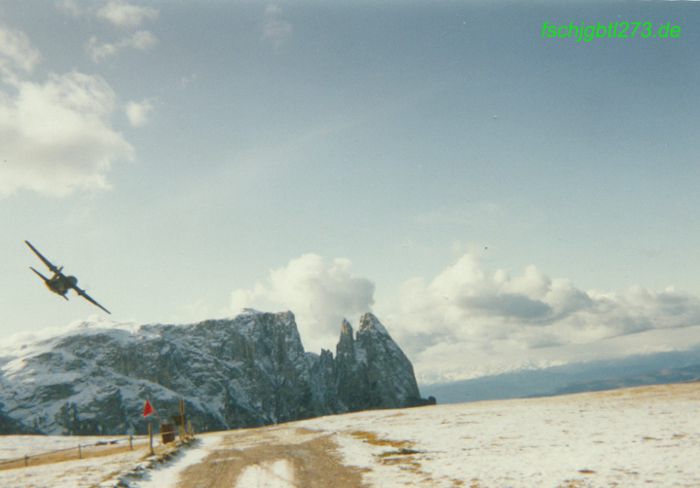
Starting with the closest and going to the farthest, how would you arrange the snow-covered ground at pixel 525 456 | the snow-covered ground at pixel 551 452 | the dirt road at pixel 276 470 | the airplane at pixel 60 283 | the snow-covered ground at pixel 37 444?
1. the snow-covered ground at pixel 551 452
2. the snow-covered ground at pixel 525 456
3. the dirt road at pixel 276 470
4. the airplane at pixel 60 283
5. the snow-covered ground at pixel 37 444

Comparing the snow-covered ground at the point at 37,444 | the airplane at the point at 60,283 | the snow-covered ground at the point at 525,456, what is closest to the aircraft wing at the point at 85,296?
the airplane at the point at 60,283

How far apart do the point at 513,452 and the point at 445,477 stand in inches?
200

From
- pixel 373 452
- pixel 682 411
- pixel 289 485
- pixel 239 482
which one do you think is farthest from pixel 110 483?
pixel 682 411

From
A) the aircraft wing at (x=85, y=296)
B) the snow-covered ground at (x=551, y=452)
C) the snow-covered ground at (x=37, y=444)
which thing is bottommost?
the snow-covered ground at (x=37, y=444)

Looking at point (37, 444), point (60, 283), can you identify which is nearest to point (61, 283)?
point (60, 283)

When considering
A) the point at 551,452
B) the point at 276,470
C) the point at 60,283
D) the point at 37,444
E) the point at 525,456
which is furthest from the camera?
the point at 37,444

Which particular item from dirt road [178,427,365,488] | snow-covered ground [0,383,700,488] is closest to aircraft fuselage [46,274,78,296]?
snow-covered ground [0,383,700,488]

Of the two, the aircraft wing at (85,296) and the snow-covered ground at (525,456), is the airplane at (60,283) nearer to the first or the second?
the aircraft wing at (85,296)

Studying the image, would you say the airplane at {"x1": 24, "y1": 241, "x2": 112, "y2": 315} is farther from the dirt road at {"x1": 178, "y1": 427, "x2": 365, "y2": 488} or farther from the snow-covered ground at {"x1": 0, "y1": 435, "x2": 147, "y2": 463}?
the snow-covered ground at {"x1": 0, "y1": 435, "x2": 147, "y2": 463}

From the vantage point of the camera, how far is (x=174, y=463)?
2372cm

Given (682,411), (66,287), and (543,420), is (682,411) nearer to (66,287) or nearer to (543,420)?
(543,420)

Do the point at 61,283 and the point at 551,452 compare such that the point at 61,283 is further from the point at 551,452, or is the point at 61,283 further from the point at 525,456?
the point at 551,452

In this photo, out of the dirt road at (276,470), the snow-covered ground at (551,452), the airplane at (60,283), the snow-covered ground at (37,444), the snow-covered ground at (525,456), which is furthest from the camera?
the snow-covered ground at (37,444)

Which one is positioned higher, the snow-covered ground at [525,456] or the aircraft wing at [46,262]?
the aircraft wing at [46,262]
